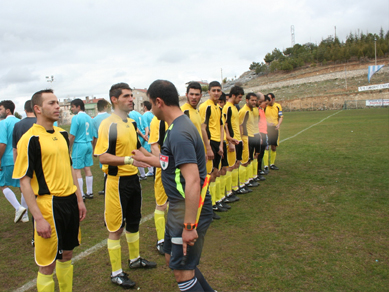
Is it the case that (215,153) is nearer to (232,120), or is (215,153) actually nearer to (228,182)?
(228,182)

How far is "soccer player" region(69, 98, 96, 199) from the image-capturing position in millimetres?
7328

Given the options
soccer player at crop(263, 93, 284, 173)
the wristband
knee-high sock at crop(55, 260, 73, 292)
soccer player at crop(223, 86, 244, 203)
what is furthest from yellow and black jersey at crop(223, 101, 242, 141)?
knee-high sock at crop(55, 260, 73, 292)

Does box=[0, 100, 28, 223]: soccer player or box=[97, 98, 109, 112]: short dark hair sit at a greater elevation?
box=[97, 98, 109, 112]: short dark hair

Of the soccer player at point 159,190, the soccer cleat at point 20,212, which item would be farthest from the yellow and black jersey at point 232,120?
the soccer cleat at point 20,212

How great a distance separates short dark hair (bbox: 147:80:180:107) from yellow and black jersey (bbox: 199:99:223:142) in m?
3.56

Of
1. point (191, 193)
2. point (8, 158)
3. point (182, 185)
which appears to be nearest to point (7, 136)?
point (8, 158)

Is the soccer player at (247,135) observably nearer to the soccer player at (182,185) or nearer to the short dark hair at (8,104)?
the soccer player at (182,185)

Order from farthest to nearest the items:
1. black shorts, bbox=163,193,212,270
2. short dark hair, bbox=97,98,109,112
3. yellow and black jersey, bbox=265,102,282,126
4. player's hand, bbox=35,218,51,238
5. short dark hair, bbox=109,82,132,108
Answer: yellow and black jersey, bbox=265,102,282,126 < short dark hair, bbox=97,98,109,112 < short dark hair, bbox=109,82,132,108 < player's hand, bbox=35,218,51,238 < black shorts, bbox=163,193,212,270

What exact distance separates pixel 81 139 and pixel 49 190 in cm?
487

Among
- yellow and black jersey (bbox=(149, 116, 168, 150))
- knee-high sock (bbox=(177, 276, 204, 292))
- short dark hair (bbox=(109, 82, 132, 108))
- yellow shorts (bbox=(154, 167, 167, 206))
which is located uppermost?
short dark hair (bbox=(109, 82, 132, 108))

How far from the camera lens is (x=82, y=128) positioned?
7.40 meters

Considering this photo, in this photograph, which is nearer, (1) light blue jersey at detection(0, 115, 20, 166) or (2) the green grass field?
(2) the green grass field

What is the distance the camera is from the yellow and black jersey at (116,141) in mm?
3633

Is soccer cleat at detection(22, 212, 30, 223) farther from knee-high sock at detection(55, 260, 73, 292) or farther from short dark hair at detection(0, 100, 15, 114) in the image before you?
knee-high sock at detection(55, 260, 73, 292)
